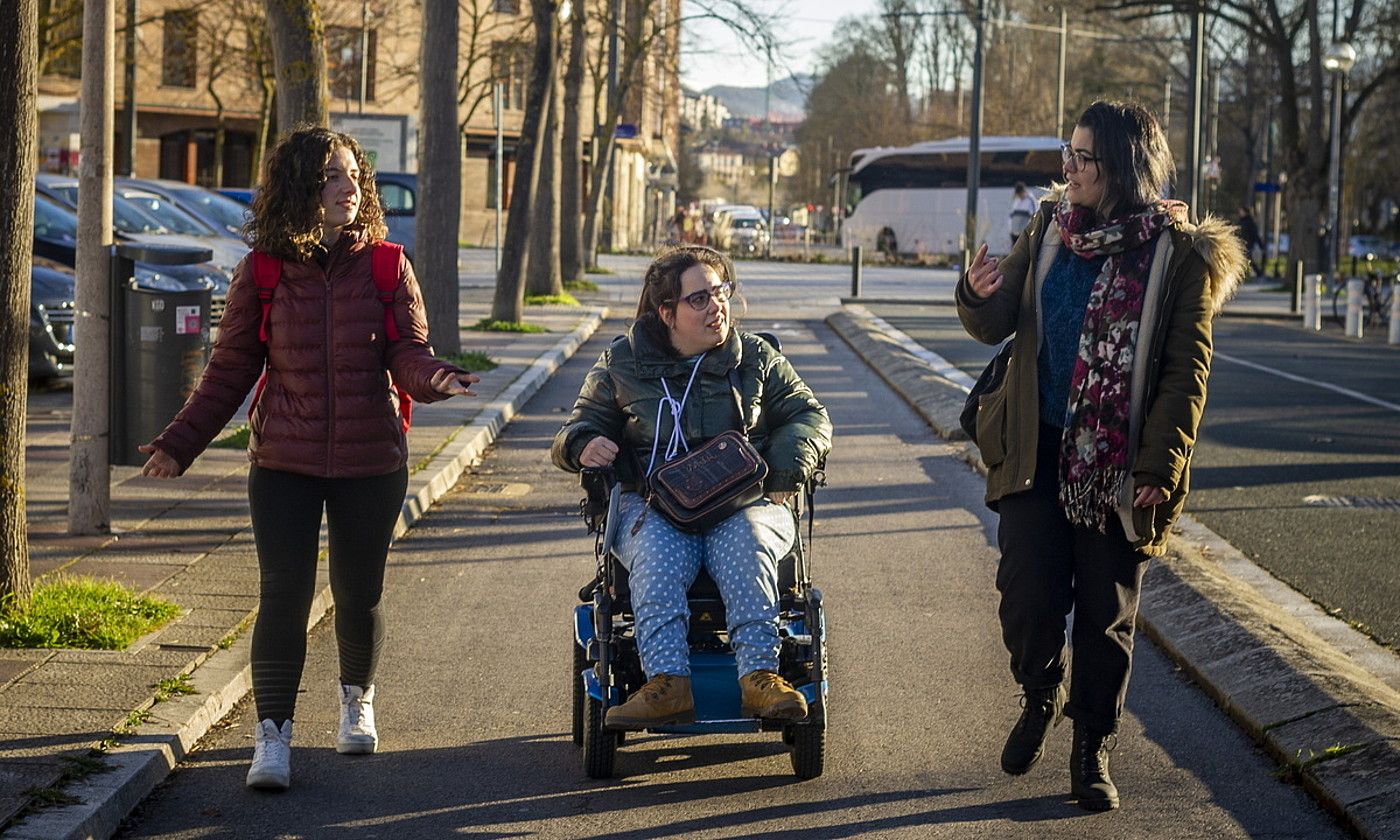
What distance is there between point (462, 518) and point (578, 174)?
23057mm

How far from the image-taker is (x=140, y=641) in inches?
245

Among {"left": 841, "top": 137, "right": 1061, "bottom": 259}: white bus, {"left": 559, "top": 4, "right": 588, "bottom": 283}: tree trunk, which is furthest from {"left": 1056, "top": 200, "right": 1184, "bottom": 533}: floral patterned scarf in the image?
{"left": 841, "top": 137, "right": 1061, "bottom": 259}: white bus

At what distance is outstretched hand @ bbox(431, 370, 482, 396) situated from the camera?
4922 millimetres

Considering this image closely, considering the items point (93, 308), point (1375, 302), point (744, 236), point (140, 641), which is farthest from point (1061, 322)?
point (744, 236)

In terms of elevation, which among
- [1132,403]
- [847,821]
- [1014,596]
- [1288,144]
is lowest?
[847,821]

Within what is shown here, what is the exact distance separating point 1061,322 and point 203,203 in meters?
18.4

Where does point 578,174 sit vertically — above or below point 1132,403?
above

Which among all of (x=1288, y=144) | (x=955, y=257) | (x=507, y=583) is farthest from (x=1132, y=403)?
(x=955, y=257)

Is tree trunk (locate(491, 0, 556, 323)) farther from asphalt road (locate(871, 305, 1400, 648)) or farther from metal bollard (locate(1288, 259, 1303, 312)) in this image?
metal bollard (locate(1288, 259, 1303, 312))

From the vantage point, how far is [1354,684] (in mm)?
5805

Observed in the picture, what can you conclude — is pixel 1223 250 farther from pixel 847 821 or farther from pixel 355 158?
pixel 355 158

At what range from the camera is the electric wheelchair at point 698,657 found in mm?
5008

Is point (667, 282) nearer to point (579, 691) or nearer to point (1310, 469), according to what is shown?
point (579, 691)

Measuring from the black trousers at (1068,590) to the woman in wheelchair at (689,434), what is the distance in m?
0.66
